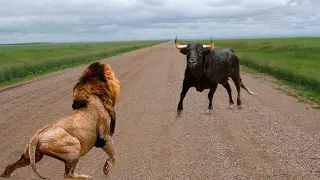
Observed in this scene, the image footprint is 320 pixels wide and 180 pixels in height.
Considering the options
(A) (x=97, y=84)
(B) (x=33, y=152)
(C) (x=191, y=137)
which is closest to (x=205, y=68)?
(C) (x=191, y=137)

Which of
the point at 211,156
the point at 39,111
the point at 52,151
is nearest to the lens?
the point at 52,151

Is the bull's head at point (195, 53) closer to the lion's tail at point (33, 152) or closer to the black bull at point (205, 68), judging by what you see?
the black bull at point (205, 68)

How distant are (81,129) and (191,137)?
161 inches

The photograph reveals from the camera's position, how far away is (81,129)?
4.32 metres

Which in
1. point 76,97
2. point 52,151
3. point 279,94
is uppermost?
point 76,97

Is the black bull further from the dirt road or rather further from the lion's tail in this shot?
the lion's tail

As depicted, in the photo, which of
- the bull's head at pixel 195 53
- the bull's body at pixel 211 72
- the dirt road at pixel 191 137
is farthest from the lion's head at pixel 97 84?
the bull's body at pixel 211 72

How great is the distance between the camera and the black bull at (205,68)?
9.13 meters

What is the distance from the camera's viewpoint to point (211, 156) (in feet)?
22.2

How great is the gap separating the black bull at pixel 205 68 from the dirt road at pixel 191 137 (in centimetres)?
84

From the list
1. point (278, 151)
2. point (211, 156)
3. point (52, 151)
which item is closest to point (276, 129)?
point (278, 151)

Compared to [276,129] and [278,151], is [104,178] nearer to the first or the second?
[278,151]

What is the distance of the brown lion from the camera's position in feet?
13.1

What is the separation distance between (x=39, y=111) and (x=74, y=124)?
722 cm
